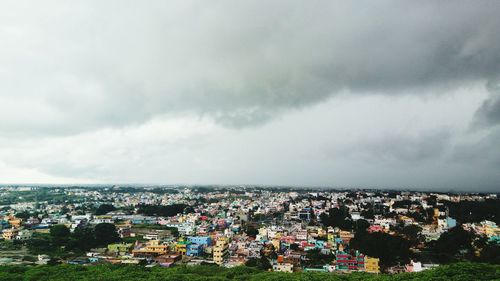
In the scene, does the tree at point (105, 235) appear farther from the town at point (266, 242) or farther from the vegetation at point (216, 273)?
A: the vegetation at point (216, 273)

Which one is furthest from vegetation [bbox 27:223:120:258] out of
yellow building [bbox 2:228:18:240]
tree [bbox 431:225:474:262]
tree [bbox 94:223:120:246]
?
tree [bbox 431:225:474:262]

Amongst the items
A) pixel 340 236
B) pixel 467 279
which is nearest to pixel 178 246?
pixel 340 236

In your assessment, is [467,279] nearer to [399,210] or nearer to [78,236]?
[78,236]

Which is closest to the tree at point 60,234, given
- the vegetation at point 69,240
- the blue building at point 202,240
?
the vegetation at point 69,240

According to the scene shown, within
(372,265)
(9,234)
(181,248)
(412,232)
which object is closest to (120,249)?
(181,248)

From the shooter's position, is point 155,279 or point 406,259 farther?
point 406,259

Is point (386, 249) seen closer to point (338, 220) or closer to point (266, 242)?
point (266, 242)
